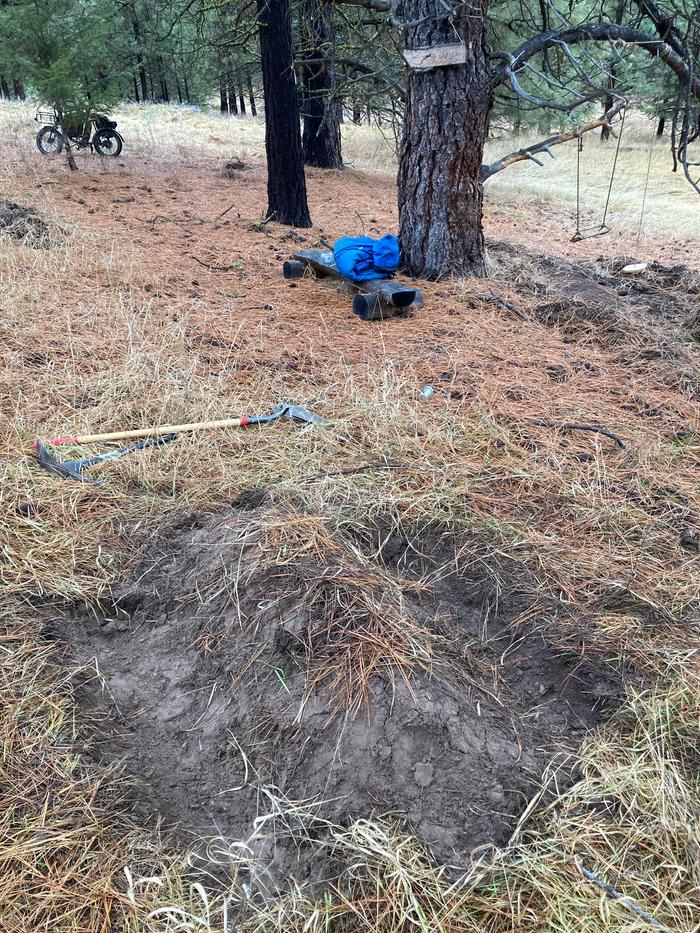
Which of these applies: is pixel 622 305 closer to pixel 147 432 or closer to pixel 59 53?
pixel 147 432

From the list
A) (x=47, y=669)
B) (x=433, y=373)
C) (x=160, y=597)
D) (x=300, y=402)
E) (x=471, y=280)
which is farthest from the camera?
(x=471, y=280)

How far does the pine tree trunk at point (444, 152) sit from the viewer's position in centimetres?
468

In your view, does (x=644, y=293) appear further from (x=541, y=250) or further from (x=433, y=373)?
(x=433, y=373)

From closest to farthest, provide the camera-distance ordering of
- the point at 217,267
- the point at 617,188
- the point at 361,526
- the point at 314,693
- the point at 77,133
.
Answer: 1. the point at 314,693
2. the point at 361,526
3. the point at 217,267
4. the point at 77,133
5. the point at 617,188

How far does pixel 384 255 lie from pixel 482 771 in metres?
4.00

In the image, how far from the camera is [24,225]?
18.4ft

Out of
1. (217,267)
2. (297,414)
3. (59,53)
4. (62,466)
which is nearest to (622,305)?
(297,414)

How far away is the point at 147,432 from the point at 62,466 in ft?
1.30

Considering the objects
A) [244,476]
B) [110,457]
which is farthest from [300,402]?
[110,457]

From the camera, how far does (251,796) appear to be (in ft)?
5.11

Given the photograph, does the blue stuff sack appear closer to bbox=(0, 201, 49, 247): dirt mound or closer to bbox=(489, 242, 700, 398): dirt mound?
bbox=(489, 242, 700, 398): dirt mound

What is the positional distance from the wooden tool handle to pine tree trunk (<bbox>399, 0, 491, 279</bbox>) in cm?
284

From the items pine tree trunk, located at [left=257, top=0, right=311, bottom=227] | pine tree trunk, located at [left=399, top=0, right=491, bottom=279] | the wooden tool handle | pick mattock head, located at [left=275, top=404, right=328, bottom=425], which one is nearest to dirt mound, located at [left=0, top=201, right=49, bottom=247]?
pine tree trunk, located at [left=257, top=0, right=311, bottom=227]

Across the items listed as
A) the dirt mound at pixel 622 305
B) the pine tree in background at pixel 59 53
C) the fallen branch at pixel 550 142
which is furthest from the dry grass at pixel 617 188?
the pine tree in background at pixel 59 53
